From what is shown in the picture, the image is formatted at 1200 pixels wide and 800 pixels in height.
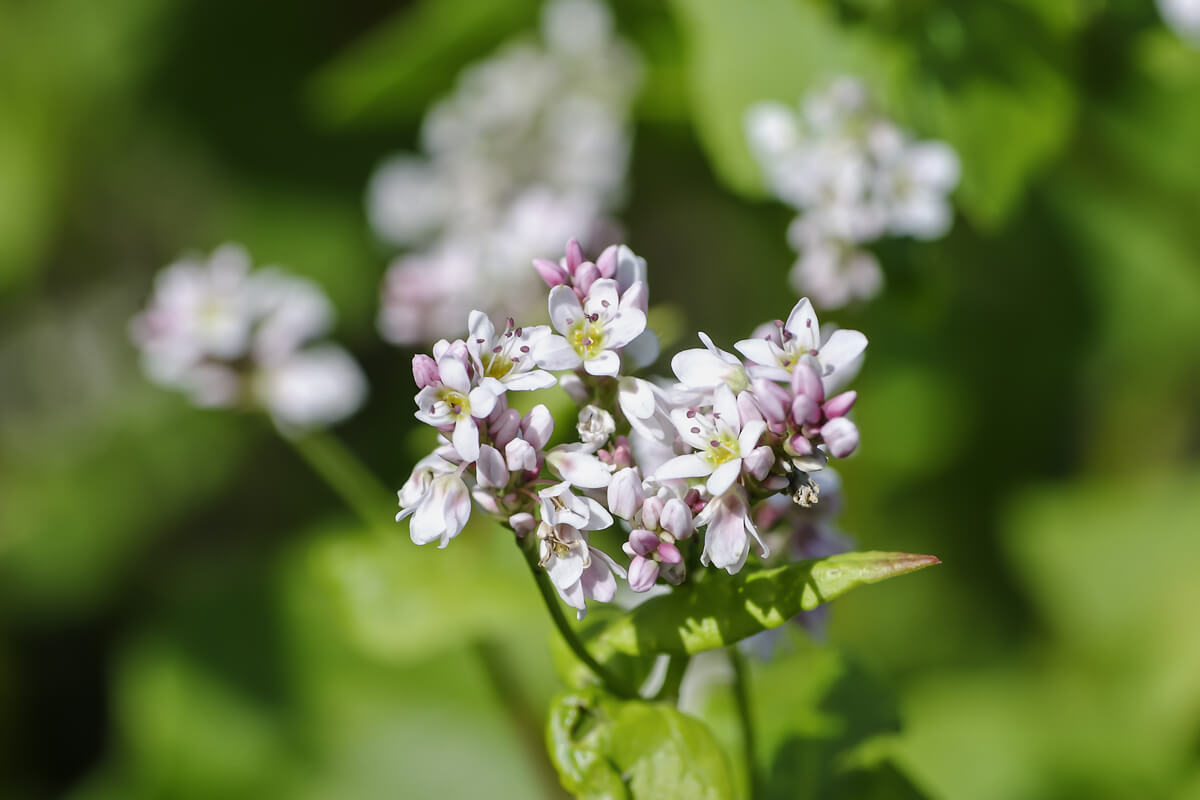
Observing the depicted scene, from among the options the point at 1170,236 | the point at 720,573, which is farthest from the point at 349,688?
the point at 1170,236

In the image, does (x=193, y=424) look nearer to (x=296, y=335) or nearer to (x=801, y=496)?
(x=296, y=335)

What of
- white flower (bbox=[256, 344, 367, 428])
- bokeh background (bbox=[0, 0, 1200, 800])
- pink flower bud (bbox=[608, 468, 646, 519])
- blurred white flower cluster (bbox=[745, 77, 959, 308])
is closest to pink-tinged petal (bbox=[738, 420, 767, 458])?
pink flower bud (bbox=[608, 468, 646, 519])

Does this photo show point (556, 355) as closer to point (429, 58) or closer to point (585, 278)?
point (585, 278)

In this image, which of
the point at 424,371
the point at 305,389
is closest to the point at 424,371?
the point at 424,371

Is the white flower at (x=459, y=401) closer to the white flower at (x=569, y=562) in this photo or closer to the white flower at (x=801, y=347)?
the white flower at (x=569, y=562)

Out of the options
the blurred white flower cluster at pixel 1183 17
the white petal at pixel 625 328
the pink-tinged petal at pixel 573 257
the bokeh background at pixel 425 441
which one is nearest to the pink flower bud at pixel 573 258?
the pink-tinged petal at pixel 573 257

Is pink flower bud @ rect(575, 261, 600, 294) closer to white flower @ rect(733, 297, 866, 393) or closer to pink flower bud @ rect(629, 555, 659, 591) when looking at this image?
white flower @ rect(733, 297, 866, 393)
